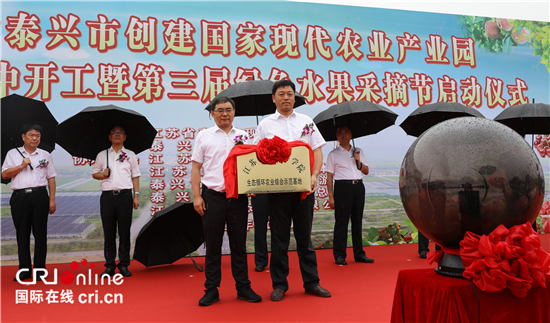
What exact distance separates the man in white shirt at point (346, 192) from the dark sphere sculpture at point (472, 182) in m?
2.98

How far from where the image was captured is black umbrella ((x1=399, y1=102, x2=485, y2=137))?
4688mm

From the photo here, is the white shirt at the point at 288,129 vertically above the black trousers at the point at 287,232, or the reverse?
the white shirt at the point at 288,129

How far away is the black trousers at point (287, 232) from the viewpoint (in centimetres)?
300

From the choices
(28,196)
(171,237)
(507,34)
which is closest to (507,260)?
(171,237)

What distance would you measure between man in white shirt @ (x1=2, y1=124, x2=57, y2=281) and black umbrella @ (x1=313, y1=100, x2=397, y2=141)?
3063mm

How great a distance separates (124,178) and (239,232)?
6.03 feet

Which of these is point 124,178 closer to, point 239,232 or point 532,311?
point 239,232

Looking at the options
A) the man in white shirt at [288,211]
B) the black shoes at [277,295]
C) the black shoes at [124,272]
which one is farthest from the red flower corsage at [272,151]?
the black shoes at [124,272]

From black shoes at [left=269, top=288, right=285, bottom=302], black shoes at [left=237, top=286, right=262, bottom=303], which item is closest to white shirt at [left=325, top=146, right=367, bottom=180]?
black shoes at [left=269, top=288, right=285, bottom=302]

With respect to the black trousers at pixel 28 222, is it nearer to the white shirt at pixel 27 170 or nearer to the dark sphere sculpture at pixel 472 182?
the white shirt at pixel 27 170

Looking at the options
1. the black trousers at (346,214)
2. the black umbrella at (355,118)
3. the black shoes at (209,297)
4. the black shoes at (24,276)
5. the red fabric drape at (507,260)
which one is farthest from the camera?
the black trousers at (346,214)

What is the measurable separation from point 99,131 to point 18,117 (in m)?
0.84

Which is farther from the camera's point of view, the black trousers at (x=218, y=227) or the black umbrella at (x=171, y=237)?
the black umbrella at (x=171, y=237)

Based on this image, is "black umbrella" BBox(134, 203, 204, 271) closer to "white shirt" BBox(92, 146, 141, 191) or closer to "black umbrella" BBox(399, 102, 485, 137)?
"white shirt" BBox(92, 146, 141, 191)
